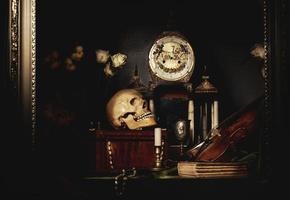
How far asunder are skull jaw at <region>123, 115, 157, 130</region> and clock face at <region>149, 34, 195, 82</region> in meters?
0.18

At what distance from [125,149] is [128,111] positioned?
128mm

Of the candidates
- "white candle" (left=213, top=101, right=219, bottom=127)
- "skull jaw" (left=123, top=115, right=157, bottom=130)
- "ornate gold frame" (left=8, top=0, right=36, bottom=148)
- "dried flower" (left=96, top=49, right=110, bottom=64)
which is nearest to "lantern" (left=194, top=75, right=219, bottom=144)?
"white candle" (left=213, top=101, right=219, bottom=127)

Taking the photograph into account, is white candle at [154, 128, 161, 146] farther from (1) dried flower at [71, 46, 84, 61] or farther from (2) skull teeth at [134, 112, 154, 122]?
(1) dried flower at [71, 46, 84, 61]

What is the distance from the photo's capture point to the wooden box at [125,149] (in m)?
1.92

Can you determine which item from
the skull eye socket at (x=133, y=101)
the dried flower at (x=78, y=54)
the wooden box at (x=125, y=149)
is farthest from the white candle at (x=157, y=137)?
the dried flower at (x=78, y=54)

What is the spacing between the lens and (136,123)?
199 cm

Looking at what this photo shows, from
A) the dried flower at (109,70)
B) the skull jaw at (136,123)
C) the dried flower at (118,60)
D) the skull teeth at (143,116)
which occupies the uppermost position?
the dried flower at (118,60)

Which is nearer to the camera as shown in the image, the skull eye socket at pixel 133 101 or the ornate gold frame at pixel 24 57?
the ornate gold frame at pixel 24 57

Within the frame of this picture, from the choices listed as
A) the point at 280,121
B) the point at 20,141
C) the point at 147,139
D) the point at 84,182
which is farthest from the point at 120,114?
the point at 280,121

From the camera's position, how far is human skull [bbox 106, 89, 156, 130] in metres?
1.97

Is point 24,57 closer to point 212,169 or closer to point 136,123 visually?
point 136,123

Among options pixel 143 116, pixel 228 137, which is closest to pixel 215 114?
pixel 228 137

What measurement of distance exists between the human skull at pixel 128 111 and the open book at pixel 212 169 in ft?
0.69

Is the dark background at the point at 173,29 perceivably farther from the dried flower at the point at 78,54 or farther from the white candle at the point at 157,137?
the white candle at the point at 157,137
